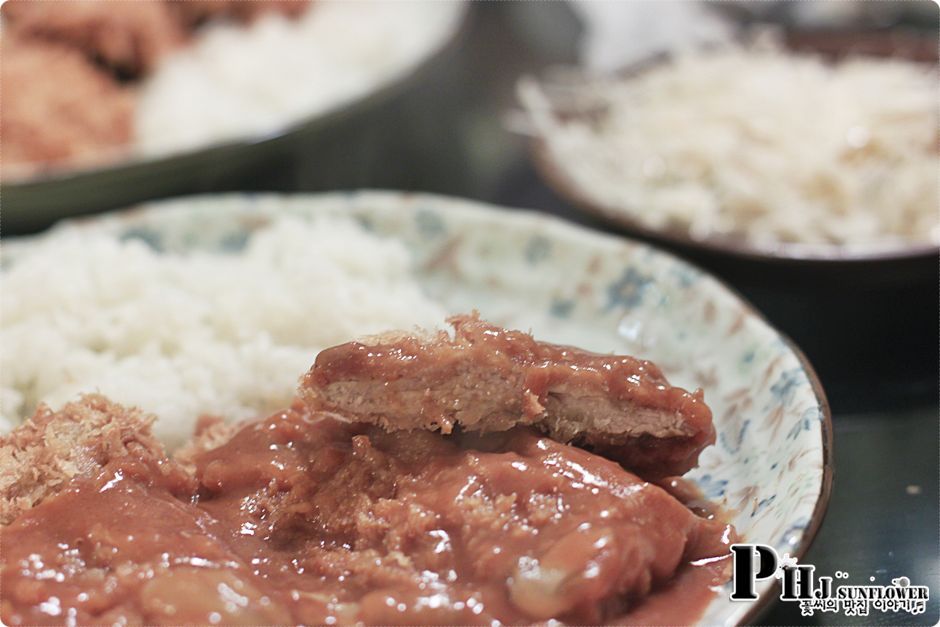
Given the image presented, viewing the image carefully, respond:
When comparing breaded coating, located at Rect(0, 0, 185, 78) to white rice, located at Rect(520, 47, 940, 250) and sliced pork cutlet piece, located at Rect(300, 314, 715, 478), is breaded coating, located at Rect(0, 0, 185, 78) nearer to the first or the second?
white rice, located at Rect(520, 47, 940, 250)

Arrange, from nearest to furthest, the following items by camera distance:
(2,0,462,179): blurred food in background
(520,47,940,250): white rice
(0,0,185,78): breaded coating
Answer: (520,47,940,250): white rice → (2,0,462,179): blurred food in background → (0,0,185,78): breaded coating

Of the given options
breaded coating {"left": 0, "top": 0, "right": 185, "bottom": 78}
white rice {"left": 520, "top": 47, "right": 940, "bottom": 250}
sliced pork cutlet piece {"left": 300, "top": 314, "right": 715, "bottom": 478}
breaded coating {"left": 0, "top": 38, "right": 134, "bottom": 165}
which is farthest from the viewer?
breaded coating {"left": 0, "top": 0, "right": 185, "bottom": 78}

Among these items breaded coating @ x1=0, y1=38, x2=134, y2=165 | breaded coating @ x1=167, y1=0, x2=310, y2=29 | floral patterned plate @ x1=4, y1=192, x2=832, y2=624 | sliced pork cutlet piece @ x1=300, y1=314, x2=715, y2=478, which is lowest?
floral patterned plate @ x1=4, y1=192, x2=832, y2=624

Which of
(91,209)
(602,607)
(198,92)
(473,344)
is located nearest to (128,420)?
(473,344)

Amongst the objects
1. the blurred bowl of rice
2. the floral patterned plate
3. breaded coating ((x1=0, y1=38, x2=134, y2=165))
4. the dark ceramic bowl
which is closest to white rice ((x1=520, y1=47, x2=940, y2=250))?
the blurred bowl of rice

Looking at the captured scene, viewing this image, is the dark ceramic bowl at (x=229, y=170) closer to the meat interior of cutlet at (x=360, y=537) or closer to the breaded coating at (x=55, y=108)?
the breaded coating at (x=55, y=108)

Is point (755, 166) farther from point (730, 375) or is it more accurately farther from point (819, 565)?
point (819, 565)

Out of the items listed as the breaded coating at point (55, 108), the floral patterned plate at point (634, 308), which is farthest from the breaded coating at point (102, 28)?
the floral patterned plate at point (634, 308)
